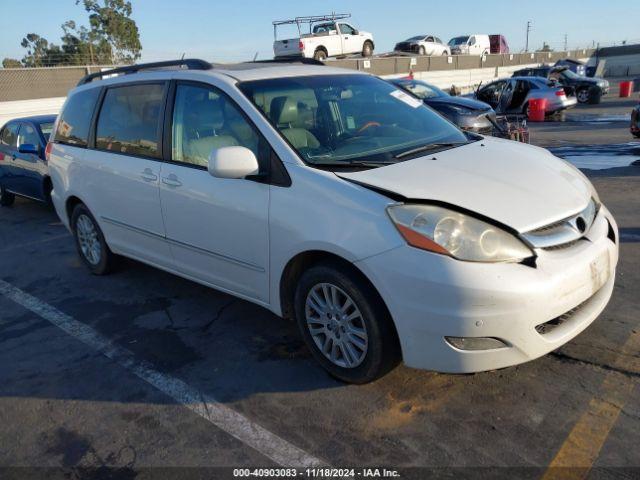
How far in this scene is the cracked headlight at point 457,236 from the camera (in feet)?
8.76

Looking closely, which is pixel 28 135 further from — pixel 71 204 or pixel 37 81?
pixel 37 81

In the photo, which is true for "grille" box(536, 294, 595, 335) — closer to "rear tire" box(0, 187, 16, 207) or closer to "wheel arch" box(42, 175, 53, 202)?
"wheel arch" box(42, 175, 53, 202)

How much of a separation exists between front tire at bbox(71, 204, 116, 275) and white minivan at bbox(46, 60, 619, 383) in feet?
1.53

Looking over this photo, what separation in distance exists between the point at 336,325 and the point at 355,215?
2.18 ft

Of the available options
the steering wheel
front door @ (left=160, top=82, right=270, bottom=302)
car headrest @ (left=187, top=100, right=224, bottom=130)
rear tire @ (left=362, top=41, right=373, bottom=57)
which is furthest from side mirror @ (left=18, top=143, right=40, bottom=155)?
rear tire @ (left=362, top=41, right=373, bottom=57)

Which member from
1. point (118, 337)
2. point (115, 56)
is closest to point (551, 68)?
point (118, 337)

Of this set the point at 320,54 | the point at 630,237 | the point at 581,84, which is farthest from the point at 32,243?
the point at 581,84

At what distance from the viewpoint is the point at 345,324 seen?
3098 millimetres

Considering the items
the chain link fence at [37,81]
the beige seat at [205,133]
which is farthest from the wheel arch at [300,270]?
the chain link fence at [37,81]

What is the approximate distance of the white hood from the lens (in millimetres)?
2861

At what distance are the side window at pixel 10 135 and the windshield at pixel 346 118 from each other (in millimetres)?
6609

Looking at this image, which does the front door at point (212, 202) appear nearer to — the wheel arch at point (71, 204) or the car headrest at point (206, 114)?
the car headrest at point (206, 114)

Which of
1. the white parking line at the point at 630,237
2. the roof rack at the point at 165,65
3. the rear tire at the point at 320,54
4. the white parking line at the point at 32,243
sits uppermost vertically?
the rear tire at the point at 320,54

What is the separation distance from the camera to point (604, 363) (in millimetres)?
3244
